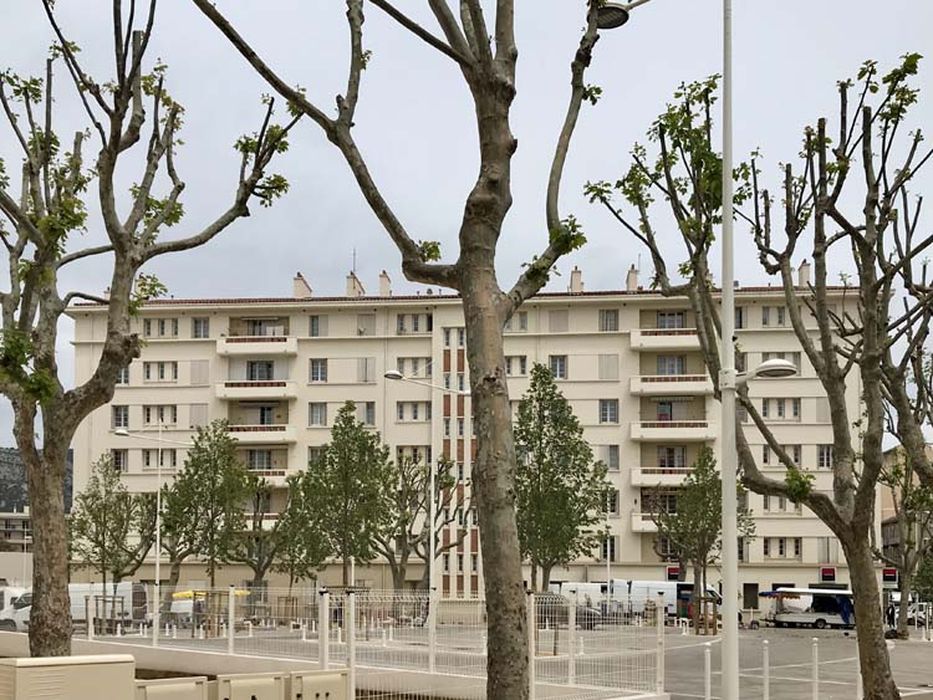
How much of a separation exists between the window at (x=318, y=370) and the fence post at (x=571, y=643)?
61393 mm

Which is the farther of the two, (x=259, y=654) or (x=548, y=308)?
(x=548, y=308)

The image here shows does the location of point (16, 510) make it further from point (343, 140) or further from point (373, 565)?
point (343, 140)

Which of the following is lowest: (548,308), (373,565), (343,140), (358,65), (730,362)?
(373,565)

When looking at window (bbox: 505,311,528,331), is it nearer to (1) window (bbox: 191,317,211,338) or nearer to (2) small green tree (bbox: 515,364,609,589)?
(1) window (bbox: 191,317,211,338)

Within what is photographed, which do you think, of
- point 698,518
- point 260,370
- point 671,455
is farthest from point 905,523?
point 260,370

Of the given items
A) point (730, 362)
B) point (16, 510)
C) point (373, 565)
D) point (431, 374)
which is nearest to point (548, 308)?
point (431, 374)

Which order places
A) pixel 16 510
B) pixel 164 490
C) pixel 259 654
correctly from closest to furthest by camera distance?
pixel 259 654 < pixel 164 490 < pixel 16 510

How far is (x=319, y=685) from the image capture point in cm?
1422

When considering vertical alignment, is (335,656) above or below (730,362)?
below

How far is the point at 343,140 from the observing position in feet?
37.1

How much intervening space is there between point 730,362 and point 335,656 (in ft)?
26.5

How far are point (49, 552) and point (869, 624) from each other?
11.2 m

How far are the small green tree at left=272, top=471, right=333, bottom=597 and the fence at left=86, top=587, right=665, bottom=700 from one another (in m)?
34.5

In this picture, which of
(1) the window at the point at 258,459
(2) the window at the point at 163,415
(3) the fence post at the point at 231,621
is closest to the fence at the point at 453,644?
(3) the fence post at the point at 231,621
